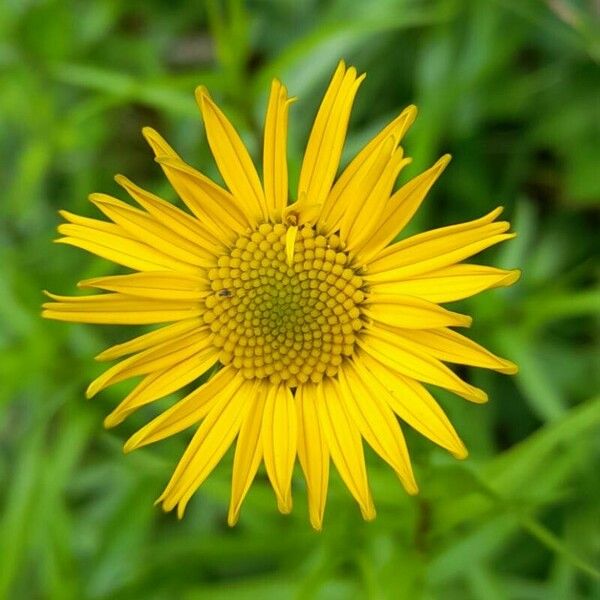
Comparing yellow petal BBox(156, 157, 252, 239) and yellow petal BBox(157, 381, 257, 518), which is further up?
yellow petal BBox(156, 157, 252, 239)

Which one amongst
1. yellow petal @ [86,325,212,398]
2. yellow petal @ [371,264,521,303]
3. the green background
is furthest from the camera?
the green background

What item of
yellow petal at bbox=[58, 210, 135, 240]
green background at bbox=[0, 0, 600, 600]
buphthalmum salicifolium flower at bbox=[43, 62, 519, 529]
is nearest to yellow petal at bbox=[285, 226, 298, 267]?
buphthalmum salicifolium flower at bbox=[43, 62, 519, 529]

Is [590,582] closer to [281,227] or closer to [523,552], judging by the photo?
[523,552]

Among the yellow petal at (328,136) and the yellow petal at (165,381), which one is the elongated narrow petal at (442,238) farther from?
the yellow petal at (165,381)

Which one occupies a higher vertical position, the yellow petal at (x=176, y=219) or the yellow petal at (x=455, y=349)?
the yellow petal at (x=176, y=219)

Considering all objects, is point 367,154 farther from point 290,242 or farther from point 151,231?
point 151,231

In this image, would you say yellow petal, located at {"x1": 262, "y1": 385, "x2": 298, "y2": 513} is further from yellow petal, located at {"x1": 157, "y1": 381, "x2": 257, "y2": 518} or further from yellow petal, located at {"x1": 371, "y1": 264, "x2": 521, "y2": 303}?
yellow petal, located at {"x1": 371, "y1": 264, "x2": 521, "y2": 303}

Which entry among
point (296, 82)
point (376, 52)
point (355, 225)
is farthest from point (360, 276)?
point (376, 52)

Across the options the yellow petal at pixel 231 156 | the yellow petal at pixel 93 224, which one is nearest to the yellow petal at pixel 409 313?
the yellow petal at pixel 231 156
